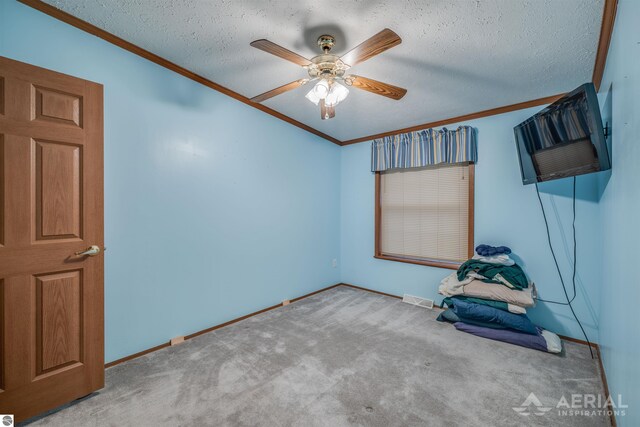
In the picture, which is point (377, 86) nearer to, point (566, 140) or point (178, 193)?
point (566, 140)

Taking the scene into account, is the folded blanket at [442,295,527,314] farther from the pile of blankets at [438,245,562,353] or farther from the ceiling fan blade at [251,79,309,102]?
the ceiling fan blade at [251,79,309,102]

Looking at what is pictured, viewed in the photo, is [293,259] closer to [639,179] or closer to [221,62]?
[221,62]

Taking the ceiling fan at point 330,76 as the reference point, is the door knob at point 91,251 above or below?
below

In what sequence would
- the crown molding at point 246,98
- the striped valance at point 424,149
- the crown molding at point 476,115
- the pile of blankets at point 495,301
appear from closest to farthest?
the crown molding at point 246,98, the pile of blankets at point 495,301, the crown molding at point 476,115, the striped valance at point 424,149

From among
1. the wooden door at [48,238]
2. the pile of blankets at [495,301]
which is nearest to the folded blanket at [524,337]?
the pile of blankets at [495,301]

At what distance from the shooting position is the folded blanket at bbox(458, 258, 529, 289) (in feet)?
8.35

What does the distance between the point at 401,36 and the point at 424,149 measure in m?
1.80

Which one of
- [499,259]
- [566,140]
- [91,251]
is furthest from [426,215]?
[91,251]

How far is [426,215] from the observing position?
3.52 m

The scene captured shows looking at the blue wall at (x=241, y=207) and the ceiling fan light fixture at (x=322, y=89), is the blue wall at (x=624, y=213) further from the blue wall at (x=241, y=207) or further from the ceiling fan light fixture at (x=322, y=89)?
the ceiling fan light fixture at (x=322, y=89)

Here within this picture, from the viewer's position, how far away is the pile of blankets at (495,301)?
2.41 meters

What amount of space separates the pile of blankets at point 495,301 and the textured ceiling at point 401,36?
5.68ft

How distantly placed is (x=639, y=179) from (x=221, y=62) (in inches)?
107

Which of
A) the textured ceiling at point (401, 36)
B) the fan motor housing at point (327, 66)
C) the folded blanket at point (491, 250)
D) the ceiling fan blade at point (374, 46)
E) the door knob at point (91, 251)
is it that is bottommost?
the folded blanket at point (491, 250)
